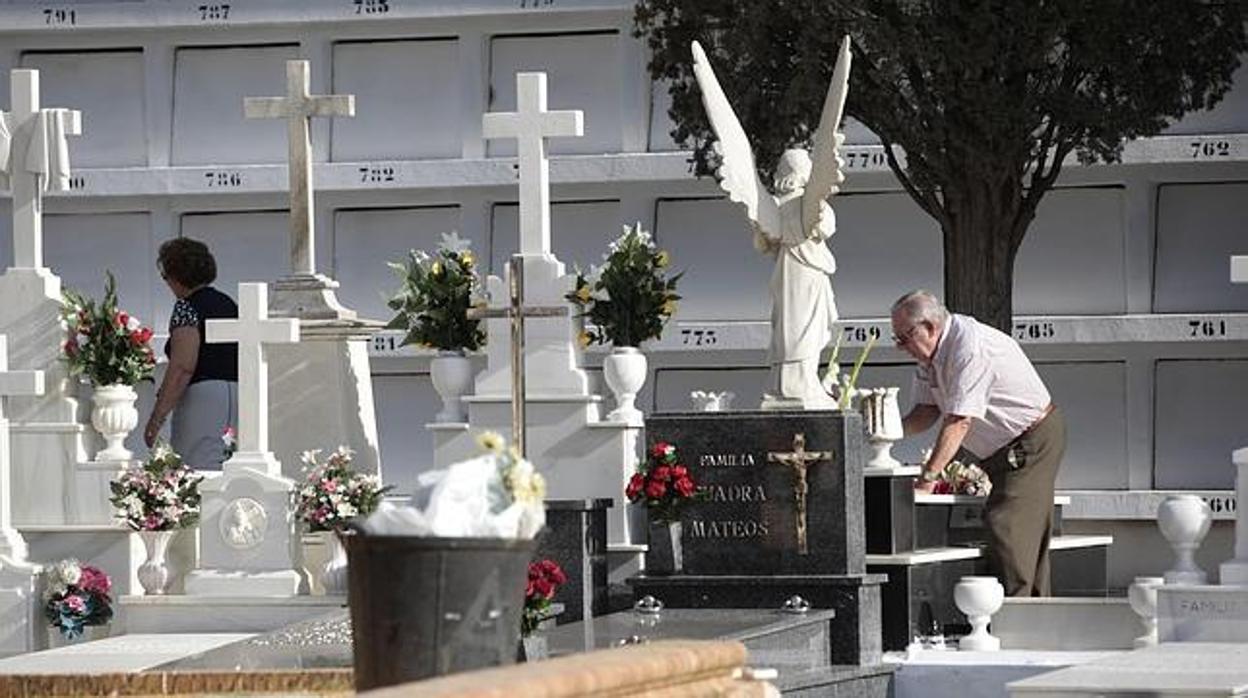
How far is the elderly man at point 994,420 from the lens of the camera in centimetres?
1372

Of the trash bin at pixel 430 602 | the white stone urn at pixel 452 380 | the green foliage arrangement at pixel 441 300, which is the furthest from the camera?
the white stone urn at pixel 452 380

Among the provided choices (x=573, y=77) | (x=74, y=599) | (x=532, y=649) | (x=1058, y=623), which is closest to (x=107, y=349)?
(x=74, y=599)

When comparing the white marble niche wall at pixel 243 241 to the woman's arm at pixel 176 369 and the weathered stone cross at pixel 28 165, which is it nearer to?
the weathered stone cross at pixel 28 165

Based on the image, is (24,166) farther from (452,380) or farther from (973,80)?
(973,80)

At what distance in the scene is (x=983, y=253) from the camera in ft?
63.9

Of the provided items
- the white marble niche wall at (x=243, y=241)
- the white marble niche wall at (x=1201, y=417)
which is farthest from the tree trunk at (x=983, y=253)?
the white marble niche wall at (x=243, y=241)

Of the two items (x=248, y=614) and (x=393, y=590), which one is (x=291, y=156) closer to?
(x=248, y=614)

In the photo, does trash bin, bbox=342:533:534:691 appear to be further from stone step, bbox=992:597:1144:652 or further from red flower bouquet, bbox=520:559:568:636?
stone step, bbox=992:597:1144:652

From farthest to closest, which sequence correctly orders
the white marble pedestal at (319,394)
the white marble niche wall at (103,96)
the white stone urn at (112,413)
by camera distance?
the white marble niche wall at (103,96)
the white marble pedestal at (319,394)
the white stone urn at (112,413)

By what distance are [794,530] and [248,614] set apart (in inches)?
91.6

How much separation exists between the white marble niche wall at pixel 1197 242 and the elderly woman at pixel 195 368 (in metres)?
9.12

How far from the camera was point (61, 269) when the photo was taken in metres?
24.3

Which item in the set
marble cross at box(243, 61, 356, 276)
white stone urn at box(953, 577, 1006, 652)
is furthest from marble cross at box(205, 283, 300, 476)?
white stone urn at box(953, 577, 1006, 652)

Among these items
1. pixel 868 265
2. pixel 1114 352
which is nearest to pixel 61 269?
pixel 868 265
